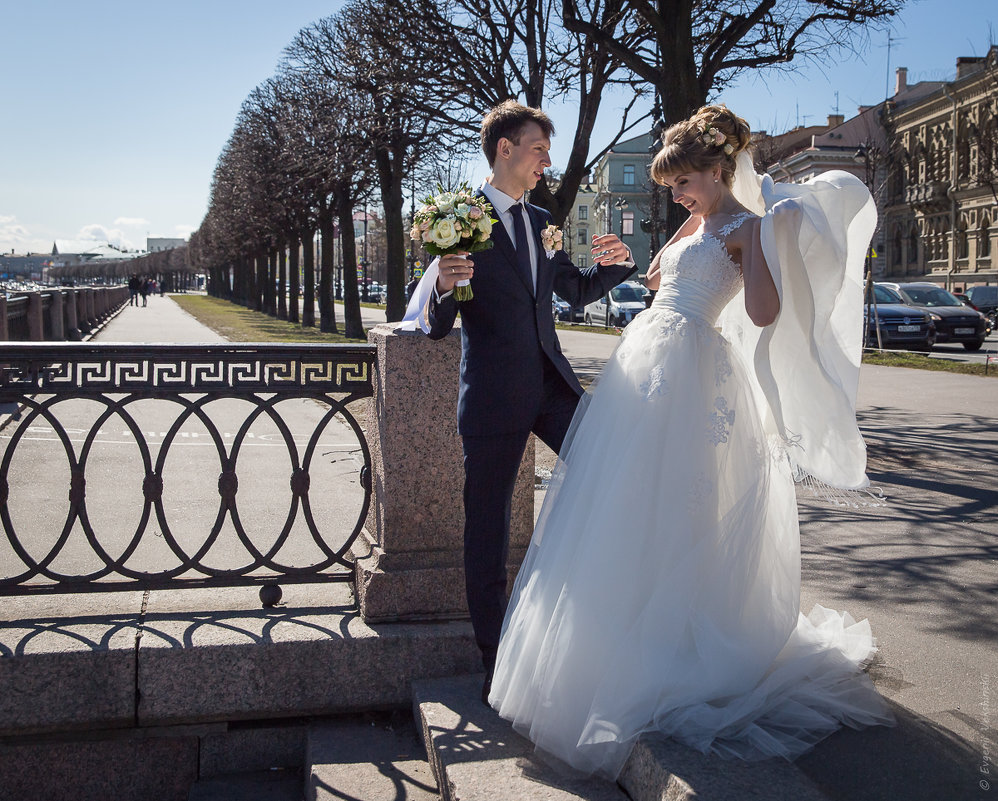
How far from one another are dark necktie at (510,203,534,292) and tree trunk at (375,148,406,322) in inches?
822

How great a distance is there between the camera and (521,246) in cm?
346

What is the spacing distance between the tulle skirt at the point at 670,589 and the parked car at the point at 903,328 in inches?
857

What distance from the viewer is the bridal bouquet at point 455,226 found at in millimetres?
3146

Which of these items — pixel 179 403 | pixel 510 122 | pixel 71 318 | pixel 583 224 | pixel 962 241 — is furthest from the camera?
pixel 583 224

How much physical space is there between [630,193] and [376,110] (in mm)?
75889

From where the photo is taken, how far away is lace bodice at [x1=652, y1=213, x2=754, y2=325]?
329 cm

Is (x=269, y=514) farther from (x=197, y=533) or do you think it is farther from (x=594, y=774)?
(x=594, y=774)

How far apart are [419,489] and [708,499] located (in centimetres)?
138

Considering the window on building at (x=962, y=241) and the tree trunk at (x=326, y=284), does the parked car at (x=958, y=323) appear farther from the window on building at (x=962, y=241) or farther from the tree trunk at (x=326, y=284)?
the window on building at (x=962, y=241)

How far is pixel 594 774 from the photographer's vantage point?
297 centimetres

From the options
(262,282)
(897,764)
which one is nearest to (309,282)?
(262,282)

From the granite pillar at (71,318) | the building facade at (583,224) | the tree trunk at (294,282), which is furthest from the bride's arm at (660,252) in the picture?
the building facade at (583,224)

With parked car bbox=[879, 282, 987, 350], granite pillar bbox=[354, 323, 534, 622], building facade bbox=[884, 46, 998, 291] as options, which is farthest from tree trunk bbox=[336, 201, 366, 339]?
building facade bbox=[884, 46, 998, 291]

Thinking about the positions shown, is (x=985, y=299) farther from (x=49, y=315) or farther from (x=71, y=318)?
(x=49, y=315)
